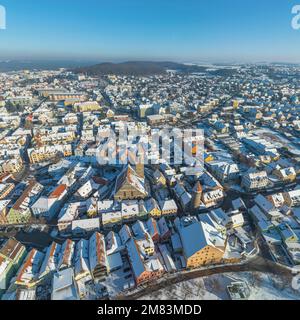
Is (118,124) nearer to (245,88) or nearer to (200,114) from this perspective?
(200,114)

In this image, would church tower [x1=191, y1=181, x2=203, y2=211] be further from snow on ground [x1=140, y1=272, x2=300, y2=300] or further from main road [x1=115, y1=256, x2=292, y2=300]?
snow on ground [x1=140, y1=272, x2=300, y2=300]

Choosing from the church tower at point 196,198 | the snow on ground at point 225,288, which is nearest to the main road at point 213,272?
the snow on ground at point 225,288
